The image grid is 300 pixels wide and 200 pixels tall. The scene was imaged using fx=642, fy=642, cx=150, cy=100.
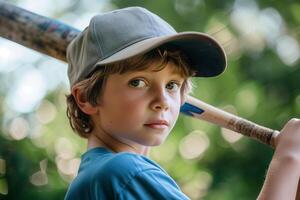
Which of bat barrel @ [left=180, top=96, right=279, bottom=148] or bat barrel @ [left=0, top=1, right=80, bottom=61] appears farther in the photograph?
bat barrel @ [left=0, top=1, right=80, bottom=61]

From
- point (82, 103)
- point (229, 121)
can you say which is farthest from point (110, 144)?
point (229, 121)

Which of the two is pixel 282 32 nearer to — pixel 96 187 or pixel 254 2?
pixel 254 2

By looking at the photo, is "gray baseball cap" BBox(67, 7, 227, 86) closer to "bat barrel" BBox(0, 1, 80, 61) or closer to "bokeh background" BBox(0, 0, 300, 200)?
"bat barrel" BBox(0, 1, 80, 61)

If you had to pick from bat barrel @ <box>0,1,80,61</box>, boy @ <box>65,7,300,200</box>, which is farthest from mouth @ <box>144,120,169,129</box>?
bat barrel @ <box>0,1,80,61</box>

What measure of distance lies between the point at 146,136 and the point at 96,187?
76 mm

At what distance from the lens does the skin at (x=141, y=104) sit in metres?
0.64

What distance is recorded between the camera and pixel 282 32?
1.39 meters

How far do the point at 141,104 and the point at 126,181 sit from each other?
0.27 ft

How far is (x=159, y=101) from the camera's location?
25.1 inches

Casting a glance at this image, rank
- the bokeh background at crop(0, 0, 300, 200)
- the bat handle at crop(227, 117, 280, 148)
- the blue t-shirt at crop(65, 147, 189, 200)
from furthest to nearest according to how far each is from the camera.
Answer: the bokeh background at crop(0, 0, 300, 200) < the bat handle at crop(227, 117, 280, 148) < the blue t-shirt at crop(65, 147, 189, 200)

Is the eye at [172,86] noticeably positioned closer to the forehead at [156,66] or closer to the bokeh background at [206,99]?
the forehead at [156,66]

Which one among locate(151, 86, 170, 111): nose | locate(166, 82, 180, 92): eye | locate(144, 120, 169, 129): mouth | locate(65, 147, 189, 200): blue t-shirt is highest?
locate(166, 82, 180, 92): eye

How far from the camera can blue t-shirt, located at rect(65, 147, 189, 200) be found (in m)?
0.59

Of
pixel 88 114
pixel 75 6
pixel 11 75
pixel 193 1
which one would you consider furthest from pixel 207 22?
pixel 88 114
